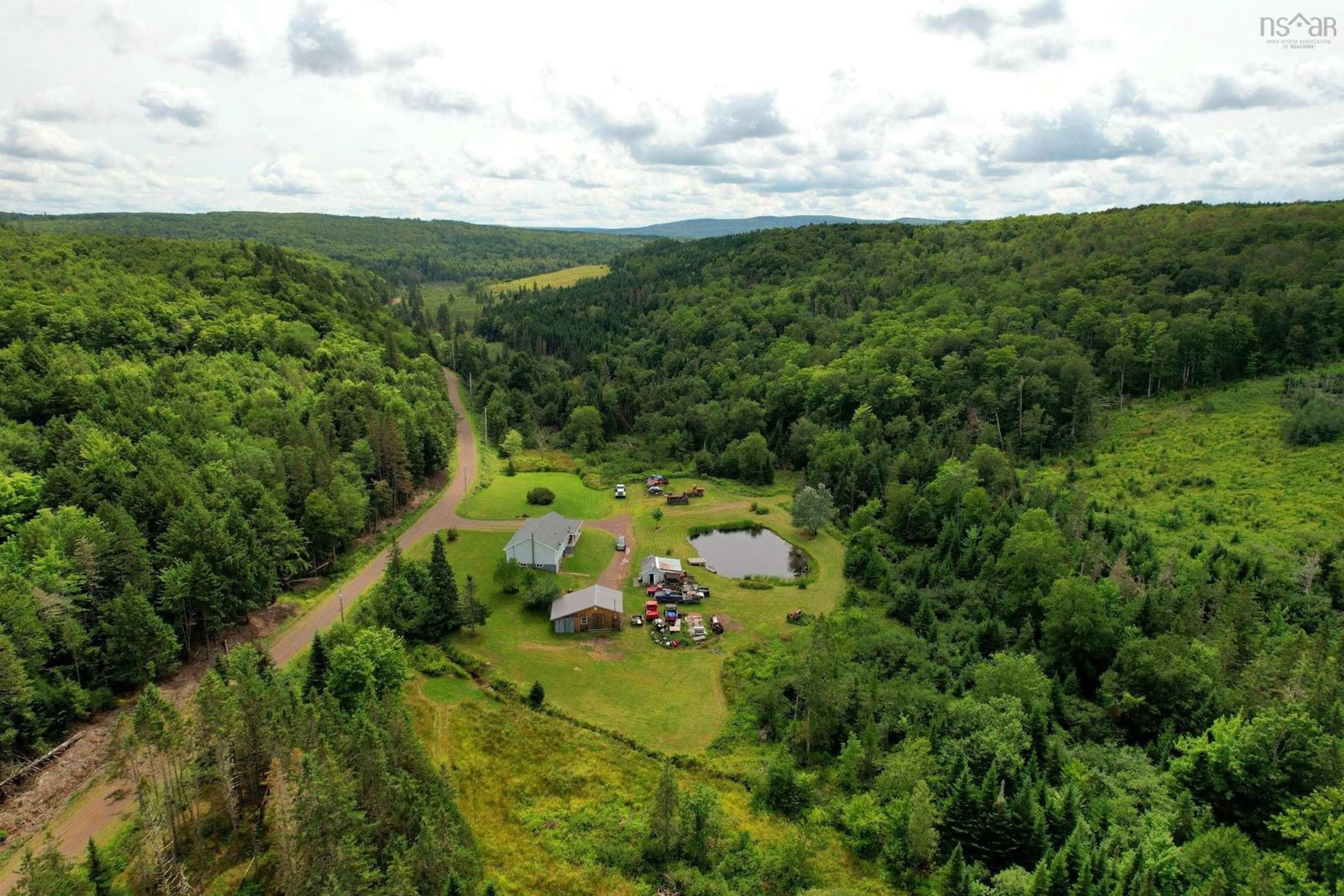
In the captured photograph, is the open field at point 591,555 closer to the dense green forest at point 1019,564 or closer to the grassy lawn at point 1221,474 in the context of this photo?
the dense green forest at point 1019,564

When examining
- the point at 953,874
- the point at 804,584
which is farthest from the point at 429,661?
the point at 953,874

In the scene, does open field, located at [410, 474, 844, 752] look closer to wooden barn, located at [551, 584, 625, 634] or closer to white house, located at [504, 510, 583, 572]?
wooden barn, located at [551, 584, 625, 634]

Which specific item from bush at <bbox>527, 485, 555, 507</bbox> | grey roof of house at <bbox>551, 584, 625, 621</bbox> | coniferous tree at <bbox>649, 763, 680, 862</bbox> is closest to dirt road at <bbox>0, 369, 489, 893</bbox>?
grey roof of house at <bbox>551, 584, 625, 621</bbox>

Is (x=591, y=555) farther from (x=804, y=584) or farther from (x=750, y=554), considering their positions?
(x=804, y=584)

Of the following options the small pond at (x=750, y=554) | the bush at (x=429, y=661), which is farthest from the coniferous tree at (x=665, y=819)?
the small pond at (x=750, y=554)

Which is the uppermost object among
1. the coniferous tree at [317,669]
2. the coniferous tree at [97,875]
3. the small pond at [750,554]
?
the coniferous tree at [97,875]

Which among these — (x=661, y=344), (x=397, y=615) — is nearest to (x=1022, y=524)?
(x=397, y=615)
